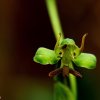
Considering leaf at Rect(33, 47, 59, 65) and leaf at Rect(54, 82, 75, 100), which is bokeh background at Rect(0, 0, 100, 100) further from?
leaf at Rect(33, 47, 59, 65)

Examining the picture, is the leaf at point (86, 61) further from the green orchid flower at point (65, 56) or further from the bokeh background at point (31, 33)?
the bokeh background at point (31, 33)

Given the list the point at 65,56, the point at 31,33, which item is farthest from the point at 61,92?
the point at 31,33

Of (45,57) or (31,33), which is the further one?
(31,33)

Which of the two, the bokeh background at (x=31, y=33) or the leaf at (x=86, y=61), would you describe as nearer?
the leaf at (x=86, y=61)

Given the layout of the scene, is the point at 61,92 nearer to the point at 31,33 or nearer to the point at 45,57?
the point at 45,57

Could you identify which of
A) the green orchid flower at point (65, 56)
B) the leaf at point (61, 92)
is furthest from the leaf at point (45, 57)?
the leaf at point (61, 92)

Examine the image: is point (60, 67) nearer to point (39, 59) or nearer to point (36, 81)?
point (39, 59)
